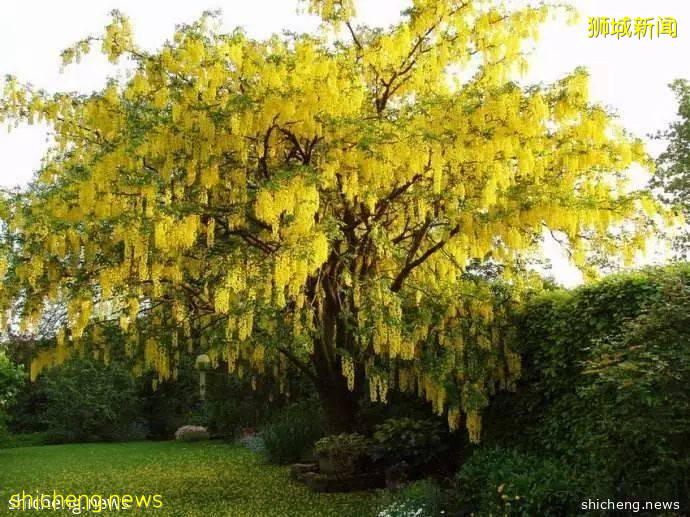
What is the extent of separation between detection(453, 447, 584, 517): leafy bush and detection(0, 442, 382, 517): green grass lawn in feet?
3.37

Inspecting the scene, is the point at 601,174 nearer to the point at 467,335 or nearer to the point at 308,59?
the point at 467,335

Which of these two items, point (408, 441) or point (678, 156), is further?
point (678, 156)

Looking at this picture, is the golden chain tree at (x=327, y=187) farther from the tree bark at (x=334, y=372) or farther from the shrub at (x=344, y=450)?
the shrub at (x=344, y=450)

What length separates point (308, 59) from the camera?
21.1 ft

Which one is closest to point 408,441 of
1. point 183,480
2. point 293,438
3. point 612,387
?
point 612,387

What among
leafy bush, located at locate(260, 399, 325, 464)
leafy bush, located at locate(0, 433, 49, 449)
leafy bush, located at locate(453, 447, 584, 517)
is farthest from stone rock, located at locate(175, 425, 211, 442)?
leafy bush, located at locate(453, 447, 584, 517)

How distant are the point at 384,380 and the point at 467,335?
0.96m

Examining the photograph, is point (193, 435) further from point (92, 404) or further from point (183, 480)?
point (183, 480)

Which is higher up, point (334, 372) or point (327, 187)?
point (327, 187)

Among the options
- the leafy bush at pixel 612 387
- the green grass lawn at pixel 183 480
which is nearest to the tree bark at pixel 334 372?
the green grass lawn at pixel 183 480

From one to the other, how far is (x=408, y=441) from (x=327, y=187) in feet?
9.00

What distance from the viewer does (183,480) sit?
9.23 m

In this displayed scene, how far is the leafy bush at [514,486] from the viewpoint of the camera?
16.1 ft

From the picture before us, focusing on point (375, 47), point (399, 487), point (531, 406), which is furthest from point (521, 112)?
point (399, 487)
